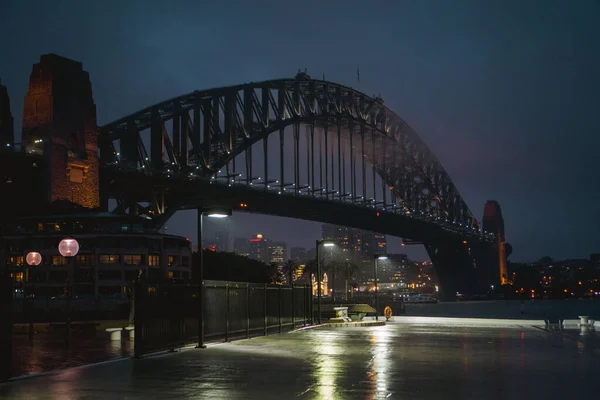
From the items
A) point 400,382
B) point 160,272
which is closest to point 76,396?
point 400,382

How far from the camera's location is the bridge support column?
527 feet

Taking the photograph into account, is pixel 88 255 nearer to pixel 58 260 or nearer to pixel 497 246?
pixel 58 260

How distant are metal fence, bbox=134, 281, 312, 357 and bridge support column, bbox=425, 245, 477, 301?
12944 centimetres

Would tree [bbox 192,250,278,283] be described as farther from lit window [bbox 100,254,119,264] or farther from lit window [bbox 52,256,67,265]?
lit window [bbox 52,256,67,265]

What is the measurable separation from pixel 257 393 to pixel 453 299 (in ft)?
539

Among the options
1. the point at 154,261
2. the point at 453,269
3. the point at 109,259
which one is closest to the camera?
the point at 109,259

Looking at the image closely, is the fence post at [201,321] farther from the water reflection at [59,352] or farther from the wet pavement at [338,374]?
the water reflection at [59,352]

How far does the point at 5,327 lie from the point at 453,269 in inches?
6145

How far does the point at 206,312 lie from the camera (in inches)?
899

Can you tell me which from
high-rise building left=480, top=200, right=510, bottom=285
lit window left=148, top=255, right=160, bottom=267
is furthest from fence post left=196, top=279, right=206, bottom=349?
high-rise building left=480, top=200, right=510, bottom=285

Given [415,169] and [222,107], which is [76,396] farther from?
[415,169]

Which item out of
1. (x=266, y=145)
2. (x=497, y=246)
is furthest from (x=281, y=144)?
(x=497, y=246)

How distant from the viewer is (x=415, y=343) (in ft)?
76.2

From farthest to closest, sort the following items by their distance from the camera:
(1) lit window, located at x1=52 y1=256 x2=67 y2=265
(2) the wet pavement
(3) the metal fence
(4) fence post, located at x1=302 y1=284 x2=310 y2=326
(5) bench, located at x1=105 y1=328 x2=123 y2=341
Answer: (1) lit window, located at x1=52 y1=256 x2=67 y2=265
(4) fence post, located at x1=302 y1=284 x2=310 y2=326
(5) bench, located at x1=105 y1=328 x2=123 y2=341
(3) the metal fence
(2) the wet pavement
